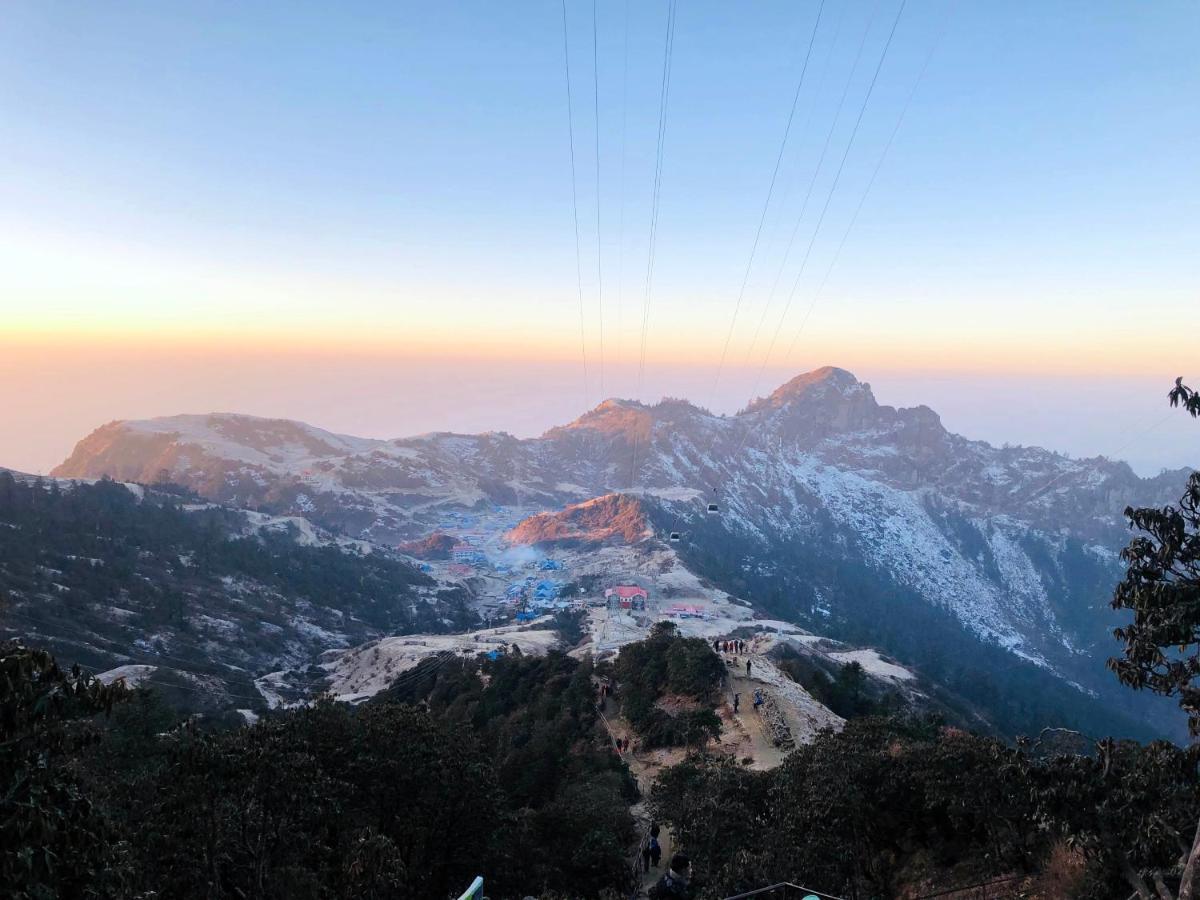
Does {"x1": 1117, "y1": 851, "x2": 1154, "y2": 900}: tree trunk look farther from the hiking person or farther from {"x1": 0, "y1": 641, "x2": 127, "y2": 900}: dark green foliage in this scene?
{"x1": 0, "y1": 641, "x2": 127, "y2": 900}: dark green foliage

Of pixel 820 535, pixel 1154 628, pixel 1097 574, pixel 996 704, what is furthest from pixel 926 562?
pixel 1154 628

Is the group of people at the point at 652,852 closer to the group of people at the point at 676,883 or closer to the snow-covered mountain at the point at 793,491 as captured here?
the group of people at the point at 676,883

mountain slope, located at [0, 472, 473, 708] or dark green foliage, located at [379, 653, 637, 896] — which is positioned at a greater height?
dark green foliage, located at [379, 653, 637, 896]

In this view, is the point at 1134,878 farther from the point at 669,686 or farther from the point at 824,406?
the point at 824,406

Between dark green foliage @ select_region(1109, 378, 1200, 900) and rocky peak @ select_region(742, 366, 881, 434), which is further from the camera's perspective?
rocky peak @ select_region(742, 366, 881, 434)

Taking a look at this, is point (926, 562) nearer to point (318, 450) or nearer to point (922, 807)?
point (318, 450)

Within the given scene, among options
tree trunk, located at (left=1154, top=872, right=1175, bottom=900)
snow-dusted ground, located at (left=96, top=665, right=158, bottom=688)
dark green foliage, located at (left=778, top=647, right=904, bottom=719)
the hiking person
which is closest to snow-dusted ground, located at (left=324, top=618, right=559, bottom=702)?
snow-dusted ground, located at (left=96, top=665, right=158, bottom=688)

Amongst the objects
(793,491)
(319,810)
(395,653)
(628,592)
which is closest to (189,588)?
(395,653)
